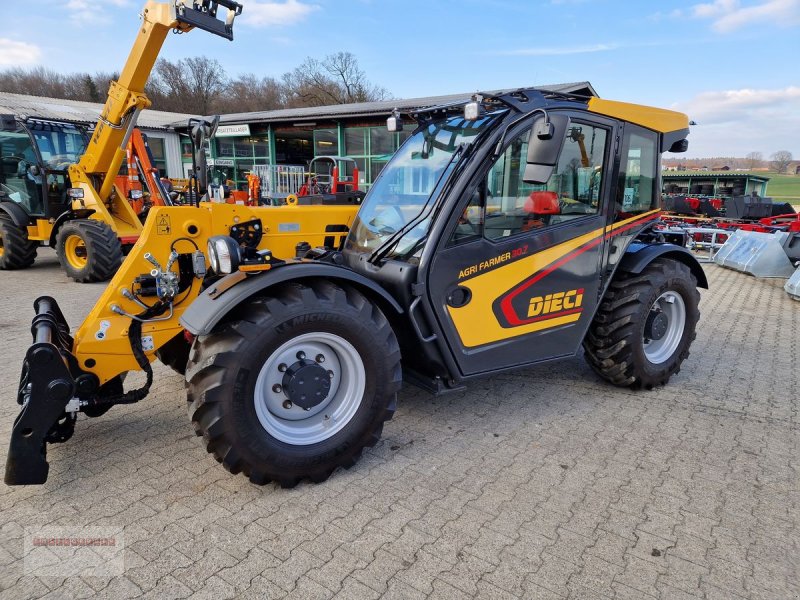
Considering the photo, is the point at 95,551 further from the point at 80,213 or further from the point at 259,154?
the point at 259,154

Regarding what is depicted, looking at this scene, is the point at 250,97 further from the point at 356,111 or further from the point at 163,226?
the point at 163,226

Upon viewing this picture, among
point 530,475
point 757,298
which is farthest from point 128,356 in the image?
point 757,298

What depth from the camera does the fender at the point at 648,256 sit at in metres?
4.22

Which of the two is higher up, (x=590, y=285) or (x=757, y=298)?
(x=590, y=285)

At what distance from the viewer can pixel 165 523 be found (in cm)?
262

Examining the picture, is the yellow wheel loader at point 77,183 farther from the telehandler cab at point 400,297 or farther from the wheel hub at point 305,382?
the wheel hub at point 305,382

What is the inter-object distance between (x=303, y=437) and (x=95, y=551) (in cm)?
110

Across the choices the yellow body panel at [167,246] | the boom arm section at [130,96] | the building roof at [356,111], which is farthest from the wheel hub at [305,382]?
the building roof at [356,111]

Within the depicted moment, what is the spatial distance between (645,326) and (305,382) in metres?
3.00

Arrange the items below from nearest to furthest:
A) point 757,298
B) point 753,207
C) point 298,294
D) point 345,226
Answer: point 298,294, point 345,226, point 757,298, point 753,207

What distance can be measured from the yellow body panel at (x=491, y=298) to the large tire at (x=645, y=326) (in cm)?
78

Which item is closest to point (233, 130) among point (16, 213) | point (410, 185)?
point (16, 213)

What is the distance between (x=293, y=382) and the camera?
2930 millimetres

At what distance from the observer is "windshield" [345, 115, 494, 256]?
3439 mm
